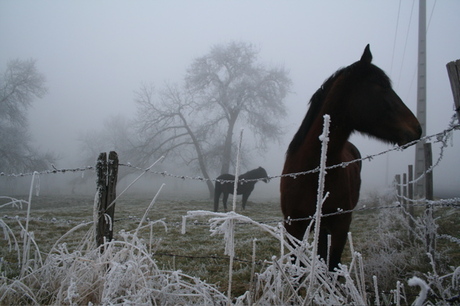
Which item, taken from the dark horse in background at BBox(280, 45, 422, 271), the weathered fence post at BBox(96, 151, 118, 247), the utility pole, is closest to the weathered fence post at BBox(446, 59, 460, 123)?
the dark horse in background at BBox(280, 45, 422, 271)

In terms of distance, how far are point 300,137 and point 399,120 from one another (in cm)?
91

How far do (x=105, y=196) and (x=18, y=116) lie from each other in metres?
23.4

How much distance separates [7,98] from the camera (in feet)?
65.5

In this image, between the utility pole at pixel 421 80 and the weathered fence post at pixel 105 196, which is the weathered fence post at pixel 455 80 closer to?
the weathered fence post at pixel 105 196

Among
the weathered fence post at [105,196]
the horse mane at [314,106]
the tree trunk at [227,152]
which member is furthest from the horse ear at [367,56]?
the tree trunk at [227,152]

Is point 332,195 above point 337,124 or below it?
below

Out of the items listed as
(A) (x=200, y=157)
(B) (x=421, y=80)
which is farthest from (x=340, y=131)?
(A) (x=200, y=157)

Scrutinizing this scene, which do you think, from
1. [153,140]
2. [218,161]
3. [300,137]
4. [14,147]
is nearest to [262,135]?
[218,161]

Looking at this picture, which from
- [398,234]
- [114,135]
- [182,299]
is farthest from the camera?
[114,135]

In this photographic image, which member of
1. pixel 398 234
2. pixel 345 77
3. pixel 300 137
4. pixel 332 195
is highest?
pixel 345 77

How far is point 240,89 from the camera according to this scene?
24.1 m

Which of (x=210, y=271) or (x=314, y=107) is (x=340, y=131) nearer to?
(x=314, y=107)

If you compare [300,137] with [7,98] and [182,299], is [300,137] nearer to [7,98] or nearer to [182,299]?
[182,299]

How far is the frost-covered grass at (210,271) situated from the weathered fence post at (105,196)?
11 centimetres
